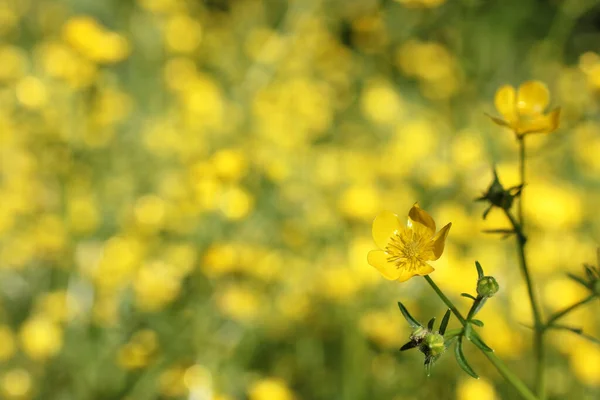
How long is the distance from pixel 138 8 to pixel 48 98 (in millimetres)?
1442

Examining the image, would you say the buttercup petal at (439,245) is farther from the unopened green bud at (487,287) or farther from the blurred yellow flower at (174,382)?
the blurred yellow flower at (174,382)

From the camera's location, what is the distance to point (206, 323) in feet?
5.60

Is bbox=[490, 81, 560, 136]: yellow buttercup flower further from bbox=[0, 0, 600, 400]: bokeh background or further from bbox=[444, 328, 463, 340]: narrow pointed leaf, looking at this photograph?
bbox=[444, 328, 463, 340]: narrow pointed leaf

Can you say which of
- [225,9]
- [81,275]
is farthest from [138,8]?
[81,275]

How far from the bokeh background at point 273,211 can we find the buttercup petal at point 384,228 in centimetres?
16

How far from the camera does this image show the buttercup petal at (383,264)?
0.84m

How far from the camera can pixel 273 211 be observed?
2.29 metres

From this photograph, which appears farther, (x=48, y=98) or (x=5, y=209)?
(x=48, y=98)

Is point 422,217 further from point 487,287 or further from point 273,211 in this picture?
point 273,211

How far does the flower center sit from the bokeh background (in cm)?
14

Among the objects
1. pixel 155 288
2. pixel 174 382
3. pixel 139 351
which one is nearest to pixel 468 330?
pixel 174 382

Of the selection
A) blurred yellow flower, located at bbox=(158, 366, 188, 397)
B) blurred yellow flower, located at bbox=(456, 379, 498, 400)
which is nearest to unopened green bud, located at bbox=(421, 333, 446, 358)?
blurred yellow flower, located at bbox=(456, 379, 498, 400)

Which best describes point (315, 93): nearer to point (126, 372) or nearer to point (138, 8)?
point (138, 8)

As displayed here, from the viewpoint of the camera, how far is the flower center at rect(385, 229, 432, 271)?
2.83ft
